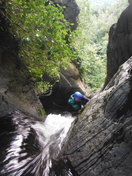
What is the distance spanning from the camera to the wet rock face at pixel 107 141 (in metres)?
2.40

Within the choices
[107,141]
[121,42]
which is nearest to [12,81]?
[107,141]

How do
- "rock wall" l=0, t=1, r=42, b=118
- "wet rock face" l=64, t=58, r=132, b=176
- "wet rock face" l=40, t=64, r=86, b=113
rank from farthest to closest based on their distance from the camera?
"wet rock face" l=40, t=64, r=86, b=113 < "rock wall" l=0, t=1, r=42, b=118 < "wet rock face" l=64, t=58, r=132, b=176

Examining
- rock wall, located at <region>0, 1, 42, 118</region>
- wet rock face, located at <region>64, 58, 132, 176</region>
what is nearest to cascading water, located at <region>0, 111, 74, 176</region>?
wet rock face, located at <region>64, 58, 132, 176</region>

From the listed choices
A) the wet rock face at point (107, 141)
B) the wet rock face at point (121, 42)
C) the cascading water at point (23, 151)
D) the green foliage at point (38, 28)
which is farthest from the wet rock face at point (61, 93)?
the wet rock face at point (107, 141)

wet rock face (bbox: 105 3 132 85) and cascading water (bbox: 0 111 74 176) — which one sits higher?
wet rock face (bbox: 105 3 132 85)

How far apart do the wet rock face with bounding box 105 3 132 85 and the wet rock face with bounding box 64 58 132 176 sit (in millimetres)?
6477

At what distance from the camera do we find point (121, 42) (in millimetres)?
8797

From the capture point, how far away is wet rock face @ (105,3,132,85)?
8391 mm

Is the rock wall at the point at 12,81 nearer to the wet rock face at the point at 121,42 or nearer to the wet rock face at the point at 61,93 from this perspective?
the wet rock face at the point at 61,93

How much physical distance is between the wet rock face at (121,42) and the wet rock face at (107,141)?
21.3 feet

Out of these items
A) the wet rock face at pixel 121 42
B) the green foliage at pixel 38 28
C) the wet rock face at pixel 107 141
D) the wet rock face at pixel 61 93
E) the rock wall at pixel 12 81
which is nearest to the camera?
the wet rock face at pixel 107 141

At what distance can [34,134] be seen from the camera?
462 centimetres

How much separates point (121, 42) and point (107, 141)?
7.79 m

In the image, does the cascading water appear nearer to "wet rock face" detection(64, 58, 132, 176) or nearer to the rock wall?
"wet rock face" detection(64, 58, 132, 176)
